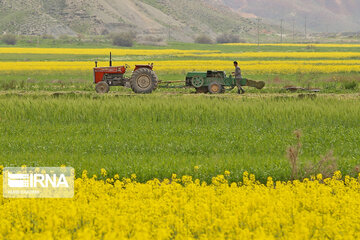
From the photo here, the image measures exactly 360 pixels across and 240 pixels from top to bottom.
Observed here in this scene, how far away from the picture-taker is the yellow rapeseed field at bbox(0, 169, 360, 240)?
318 inches

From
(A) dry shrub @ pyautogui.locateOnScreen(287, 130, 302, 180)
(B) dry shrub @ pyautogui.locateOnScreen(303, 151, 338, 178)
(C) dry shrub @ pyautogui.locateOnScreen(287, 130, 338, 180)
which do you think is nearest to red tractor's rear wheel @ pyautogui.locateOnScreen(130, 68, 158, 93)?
(C) dry shrub @ pyautogui.locateOnScreen(287, 130, 338, 180)

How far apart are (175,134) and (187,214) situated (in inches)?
373

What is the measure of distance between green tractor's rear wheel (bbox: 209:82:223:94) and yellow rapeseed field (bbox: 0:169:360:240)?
17.1m

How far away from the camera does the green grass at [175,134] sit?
13867 mm

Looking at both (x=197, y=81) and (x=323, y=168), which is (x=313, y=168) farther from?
(x=197, y=81)

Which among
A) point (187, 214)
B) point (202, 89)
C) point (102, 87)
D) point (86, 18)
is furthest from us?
point (86, 18)

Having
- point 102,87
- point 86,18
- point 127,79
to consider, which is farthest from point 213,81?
point 86,18

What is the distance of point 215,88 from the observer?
91.8ft

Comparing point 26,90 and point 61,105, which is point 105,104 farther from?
point 26,90

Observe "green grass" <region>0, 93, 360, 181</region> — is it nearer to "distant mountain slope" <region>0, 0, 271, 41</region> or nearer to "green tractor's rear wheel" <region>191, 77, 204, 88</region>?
"green tractor's rear wheel" <region>191, 77, 204, 88</region>

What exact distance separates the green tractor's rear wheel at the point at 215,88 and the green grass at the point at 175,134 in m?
4.04

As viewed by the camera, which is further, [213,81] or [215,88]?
[213,81]

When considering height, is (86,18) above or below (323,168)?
above

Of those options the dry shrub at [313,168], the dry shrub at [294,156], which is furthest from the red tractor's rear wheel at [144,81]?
the dry shrub at [294,156]
